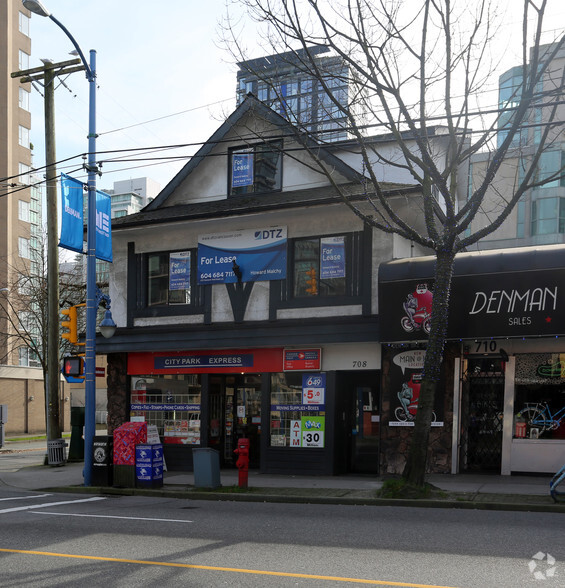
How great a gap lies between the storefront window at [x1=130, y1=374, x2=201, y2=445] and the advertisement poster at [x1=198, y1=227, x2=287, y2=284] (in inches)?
113

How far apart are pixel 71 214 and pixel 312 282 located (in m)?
5.89

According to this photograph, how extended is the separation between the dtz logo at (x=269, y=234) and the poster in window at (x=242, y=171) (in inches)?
75.9

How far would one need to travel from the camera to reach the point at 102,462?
1602cm

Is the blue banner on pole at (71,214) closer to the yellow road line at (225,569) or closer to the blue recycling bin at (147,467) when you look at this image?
the blue recycling bin at (147,467)

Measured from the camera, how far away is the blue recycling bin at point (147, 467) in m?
15.5

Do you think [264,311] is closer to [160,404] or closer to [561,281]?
[160,404]

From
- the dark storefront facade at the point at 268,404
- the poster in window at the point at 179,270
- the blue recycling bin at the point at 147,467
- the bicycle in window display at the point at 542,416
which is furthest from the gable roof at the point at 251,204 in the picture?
the blue recycling bin at the point at 147,467

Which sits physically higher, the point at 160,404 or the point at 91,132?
the point at 91,132

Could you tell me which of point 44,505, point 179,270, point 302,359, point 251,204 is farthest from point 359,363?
point 44,505

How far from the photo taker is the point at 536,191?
167 ft

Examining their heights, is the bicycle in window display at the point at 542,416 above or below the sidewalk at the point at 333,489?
above

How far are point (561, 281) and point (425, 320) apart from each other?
2.87 m

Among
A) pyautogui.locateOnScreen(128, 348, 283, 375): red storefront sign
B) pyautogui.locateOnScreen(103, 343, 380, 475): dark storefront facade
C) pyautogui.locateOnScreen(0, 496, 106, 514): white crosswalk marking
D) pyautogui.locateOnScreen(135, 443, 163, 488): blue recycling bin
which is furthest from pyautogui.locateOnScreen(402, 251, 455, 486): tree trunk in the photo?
pyautogui.locateOnScreen(0, 496, 106, 514): white crosswalk marking

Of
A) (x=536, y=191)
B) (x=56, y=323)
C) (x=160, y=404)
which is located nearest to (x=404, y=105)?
(x=160, y=404)
